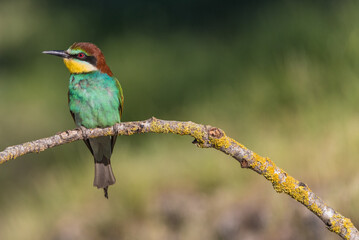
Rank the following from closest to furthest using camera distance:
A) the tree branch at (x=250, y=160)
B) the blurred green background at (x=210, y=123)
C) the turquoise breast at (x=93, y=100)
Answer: the tree branch at (x=250, y=160) → the turquoise breast at (x=93, y=100) → the blurred green background at (x=210, y=123)

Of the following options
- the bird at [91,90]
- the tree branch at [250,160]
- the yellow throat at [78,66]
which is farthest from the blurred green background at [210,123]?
the tree branch at [250,160]

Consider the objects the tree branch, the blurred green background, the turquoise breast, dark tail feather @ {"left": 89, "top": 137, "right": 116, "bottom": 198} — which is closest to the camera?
the tree branch

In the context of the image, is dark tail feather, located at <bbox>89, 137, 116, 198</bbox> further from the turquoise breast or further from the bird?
the turquoise breast

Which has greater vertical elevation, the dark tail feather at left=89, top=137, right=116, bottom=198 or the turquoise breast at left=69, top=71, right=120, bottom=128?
the turquoise breast at left=69, top=71, right=120, bottom=128

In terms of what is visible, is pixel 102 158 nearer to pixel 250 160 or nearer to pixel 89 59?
pixel 89 59

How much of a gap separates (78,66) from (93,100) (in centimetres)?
19

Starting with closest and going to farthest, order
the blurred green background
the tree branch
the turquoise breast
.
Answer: the tree branch → the turquoise breast → the blurred green background

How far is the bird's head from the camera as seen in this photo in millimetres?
2920

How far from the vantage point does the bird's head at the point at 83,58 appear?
292cm

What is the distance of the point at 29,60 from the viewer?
24.1ft

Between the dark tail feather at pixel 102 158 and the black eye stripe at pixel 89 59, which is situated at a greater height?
the black eye stripe at pixel 89 59

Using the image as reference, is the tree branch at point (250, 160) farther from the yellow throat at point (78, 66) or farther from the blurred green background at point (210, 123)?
the blurred green background at point (210, 123)

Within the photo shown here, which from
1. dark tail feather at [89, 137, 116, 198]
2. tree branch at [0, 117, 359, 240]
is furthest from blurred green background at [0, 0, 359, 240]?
tree branch at [0, 117, 359, 240]

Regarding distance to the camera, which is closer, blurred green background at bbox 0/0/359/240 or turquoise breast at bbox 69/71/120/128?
turquoise breast at bbox 69/71/120/128
